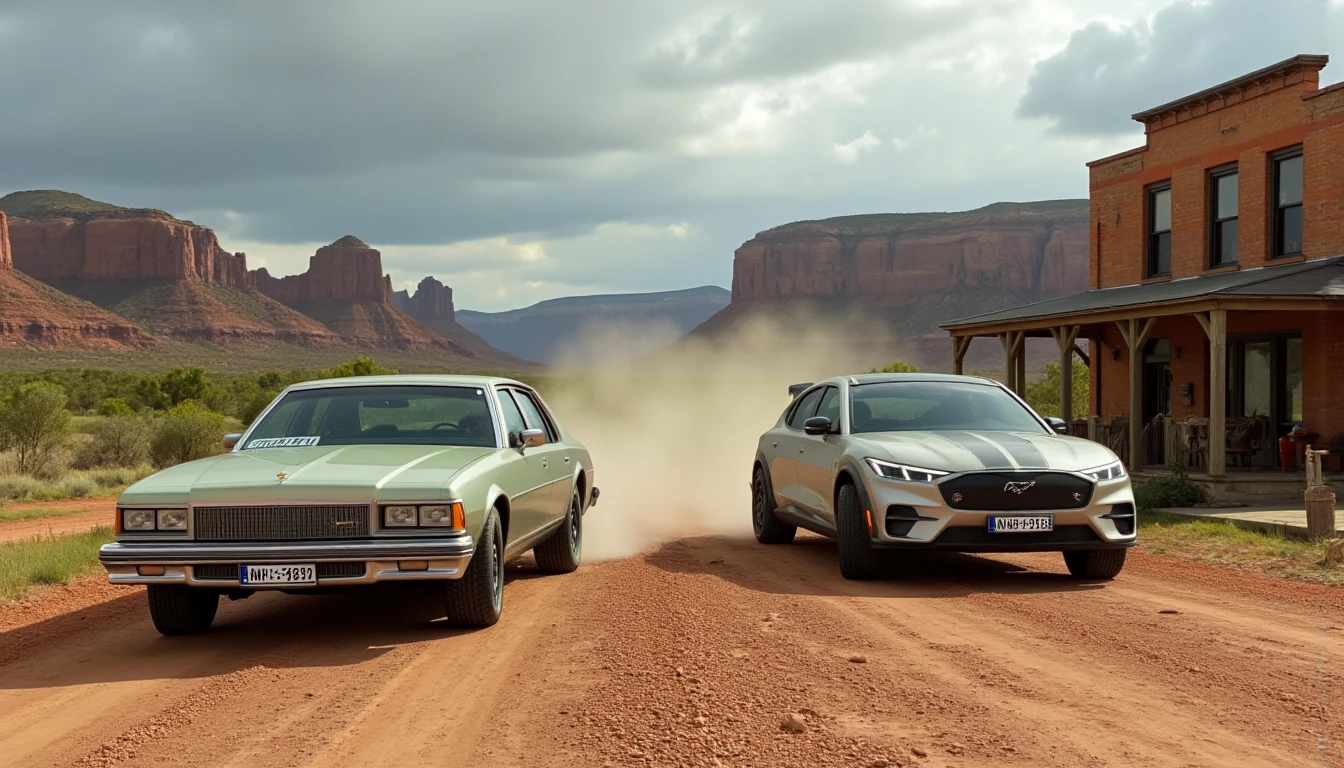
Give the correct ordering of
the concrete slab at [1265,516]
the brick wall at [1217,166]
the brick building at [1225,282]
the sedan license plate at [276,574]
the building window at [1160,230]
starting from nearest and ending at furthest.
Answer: the sedan license plate at [276,574]
the concrete slab at [1265,516]
the brick building at [1225,282]
the brick wall at [1217,166]
the building window at [1160,230]

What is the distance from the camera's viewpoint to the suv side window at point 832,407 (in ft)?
33.0

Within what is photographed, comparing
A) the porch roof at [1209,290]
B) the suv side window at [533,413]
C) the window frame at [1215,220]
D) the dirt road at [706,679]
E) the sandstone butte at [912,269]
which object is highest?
the sandstone butte at [912,269]

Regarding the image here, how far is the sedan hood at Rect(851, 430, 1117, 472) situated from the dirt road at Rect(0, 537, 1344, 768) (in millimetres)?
878

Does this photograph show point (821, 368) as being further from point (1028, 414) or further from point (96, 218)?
point (1028, 414)

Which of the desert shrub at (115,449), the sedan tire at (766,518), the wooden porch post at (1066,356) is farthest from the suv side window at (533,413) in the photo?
the desert shrub at (115,449)

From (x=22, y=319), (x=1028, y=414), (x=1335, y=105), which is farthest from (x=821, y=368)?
(x=1028, y=414)

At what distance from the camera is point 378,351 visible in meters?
124

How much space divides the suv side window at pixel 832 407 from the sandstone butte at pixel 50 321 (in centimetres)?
8698

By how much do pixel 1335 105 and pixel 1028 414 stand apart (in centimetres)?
1149

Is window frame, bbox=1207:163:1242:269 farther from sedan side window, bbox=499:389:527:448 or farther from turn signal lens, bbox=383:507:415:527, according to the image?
turn signal lens, bbox=383:507:415:527

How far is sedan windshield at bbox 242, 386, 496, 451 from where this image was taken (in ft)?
26.0

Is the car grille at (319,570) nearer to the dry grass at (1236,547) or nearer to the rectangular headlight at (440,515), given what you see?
the rectangular headlight at (440,515)

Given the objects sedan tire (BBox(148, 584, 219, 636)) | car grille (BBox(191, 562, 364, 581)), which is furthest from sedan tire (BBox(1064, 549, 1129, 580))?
sedan tire (BBox(148, 584, 219, 636))

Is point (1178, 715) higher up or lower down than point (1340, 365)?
lower down
